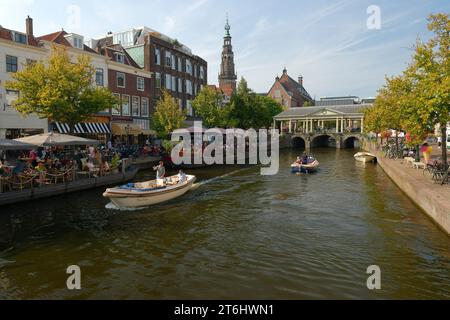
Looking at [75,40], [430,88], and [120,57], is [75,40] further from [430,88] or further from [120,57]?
[430,88]

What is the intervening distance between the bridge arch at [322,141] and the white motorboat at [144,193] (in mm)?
62924

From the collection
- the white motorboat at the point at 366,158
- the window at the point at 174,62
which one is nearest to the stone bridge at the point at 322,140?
the white motorboat at the point at 366,158

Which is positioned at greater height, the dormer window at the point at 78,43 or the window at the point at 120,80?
the dormer window at the point at 78,43

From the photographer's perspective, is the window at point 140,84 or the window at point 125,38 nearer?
the window at point 140,84

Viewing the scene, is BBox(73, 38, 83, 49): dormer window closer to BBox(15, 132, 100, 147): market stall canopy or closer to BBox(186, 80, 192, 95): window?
BBox(15, 132, 100, 147): market stall canopy

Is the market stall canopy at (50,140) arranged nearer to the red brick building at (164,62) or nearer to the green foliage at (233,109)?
the red brick building at (164,62)

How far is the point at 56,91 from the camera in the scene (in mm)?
23516

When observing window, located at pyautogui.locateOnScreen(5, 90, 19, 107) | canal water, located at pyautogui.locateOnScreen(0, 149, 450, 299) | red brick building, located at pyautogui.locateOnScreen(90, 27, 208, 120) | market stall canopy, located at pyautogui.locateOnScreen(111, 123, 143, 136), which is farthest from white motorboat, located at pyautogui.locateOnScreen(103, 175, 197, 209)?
red brick building, located at pyautogui.locateOnScreen(90, 27, 208, 120)

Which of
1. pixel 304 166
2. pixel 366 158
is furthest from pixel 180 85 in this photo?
pixel 304 166

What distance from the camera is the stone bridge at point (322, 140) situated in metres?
74.6

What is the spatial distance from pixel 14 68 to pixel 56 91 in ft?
34.2

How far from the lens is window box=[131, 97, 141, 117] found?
43594 millimetres

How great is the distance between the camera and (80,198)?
19531 millimetres

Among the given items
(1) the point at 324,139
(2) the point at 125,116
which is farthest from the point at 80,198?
(1) the point at 324,139
